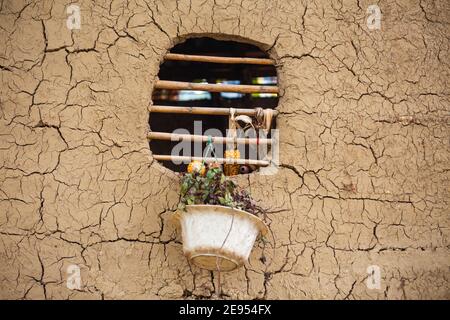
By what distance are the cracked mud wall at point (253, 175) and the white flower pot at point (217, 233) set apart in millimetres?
397

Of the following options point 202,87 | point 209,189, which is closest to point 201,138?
point 202,87

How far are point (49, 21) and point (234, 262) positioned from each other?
5.86ft

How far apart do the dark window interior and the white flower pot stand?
2.95m

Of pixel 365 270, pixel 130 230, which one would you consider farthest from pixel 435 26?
pixel 130 230

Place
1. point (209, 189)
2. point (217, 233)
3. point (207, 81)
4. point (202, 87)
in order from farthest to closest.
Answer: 1. point (207, 81)
2. point (202, 87)
3. point (209, 189)
4. point (217, 233)

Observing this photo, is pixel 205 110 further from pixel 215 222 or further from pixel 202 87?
pixel 215 222

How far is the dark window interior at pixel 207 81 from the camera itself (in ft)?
19.5

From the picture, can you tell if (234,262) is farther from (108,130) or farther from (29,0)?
(29,0)

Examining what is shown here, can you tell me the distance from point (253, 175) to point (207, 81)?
3057mm

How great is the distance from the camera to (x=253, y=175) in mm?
3551

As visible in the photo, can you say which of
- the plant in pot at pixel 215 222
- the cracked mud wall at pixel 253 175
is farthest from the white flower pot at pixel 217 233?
the cracked mud wall at pixel 253 175

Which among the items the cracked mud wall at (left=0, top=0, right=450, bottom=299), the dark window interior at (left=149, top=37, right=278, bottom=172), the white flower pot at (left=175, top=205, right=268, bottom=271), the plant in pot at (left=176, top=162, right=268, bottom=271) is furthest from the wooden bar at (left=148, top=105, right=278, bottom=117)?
the dark window interior at (left=149, top=37, right=278, bottom=172)

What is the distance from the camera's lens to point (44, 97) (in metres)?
3.57

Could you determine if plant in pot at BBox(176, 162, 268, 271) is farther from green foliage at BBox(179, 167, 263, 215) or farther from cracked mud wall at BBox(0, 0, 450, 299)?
cracked mud wall at BBox(0, 0, 450, 299)
